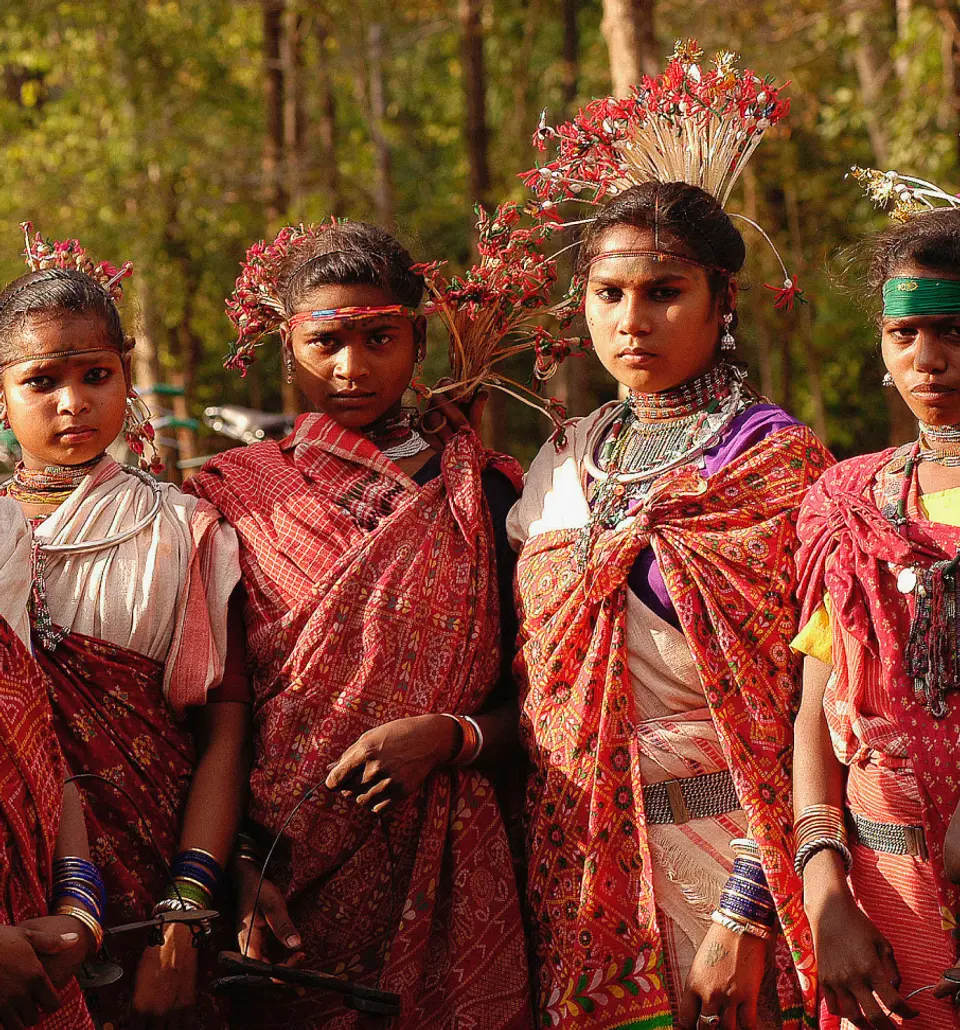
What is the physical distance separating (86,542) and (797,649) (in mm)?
1706

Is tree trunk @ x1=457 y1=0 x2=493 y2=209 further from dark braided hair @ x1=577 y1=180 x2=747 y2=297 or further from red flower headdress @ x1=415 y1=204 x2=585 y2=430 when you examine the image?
dark braided hair @ x1=577 y1=180 x2=747 y2=297

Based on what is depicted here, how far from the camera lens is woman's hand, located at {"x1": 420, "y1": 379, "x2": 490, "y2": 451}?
391 centimetres

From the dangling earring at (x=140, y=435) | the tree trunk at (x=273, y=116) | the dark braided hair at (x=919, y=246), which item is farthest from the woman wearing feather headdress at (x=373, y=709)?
the tree trunk at (x=273, y=116)

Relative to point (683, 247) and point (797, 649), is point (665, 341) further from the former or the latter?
point (797, 649)

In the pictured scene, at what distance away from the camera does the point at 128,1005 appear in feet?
10.8

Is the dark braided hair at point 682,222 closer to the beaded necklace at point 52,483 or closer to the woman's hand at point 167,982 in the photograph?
the beaded necklace at point 52,483

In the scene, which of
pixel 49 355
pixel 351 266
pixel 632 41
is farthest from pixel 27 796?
pixel 632 41

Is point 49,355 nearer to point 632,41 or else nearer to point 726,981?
point 726,981

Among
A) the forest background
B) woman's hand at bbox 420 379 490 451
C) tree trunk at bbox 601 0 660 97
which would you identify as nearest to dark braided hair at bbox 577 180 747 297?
woman's hand at bbox 420 379 490 451

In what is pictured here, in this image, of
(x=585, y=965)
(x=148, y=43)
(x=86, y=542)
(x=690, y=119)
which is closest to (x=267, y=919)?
(x=585, y=965)

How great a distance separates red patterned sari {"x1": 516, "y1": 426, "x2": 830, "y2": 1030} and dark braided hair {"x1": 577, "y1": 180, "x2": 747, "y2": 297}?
48 cm

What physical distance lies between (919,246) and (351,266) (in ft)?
4.90

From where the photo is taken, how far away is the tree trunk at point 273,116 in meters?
14.2

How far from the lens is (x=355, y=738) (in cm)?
341
